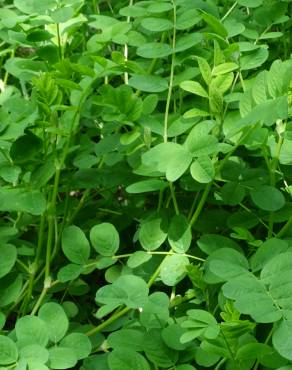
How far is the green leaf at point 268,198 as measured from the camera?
1103 mm

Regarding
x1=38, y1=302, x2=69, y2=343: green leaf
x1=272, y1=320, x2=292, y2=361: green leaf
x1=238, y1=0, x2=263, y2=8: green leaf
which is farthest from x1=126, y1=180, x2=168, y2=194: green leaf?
x1=238, y1=0, x2=263, y2=8: green leaf

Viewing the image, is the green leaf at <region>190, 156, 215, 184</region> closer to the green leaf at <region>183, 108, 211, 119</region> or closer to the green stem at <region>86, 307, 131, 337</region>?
the green leaf at <region>183, 108, 211, 119</region>

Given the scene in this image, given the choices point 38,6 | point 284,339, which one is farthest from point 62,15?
point 284,339

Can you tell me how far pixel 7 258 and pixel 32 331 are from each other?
180 mm

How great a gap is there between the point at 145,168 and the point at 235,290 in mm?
314

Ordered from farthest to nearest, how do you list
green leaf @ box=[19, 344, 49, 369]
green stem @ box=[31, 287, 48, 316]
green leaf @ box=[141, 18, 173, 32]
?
green leaf @ box=[141, 18, 173, 32] → green stem @ box=[31, 287, 48, 316] → green leaf @ box=[19, 344, 49, 369]

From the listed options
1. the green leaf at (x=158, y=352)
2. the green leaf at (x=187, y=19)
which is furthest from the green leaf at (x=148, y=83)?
the green leaf at (x=158, y=352)

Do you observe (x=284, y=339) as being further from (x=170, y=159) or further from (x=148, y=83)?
(x=148, y=83)

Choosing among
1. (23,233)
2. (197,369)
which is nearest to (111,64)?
(23,233)

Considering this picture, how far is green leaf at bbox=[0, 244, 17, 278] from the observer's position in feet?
3.80

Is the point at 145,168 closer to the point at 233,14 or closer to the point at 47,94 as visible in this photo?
the point at 47,94

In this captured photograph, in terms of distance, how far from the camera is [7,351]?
100 centimetres

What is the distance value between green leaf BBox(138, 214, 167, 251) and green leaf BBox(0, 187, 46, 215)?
0.17 meters

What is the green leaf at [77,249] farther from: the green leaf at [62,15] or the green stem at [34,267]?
the green leaf at [62,15]
